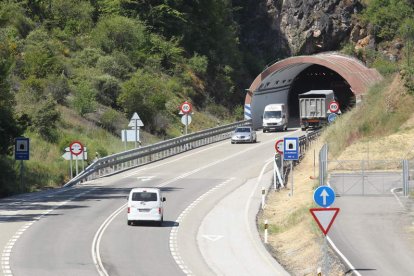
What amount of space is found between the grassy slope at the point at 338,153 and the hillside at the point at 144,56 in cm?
275

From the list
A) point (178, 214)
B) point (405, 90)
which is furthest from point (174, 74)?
point (178, 214)

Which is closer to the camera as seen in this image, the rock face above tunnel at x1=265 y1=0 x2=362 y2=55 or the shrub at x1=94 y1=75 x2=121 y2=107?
the shrub at x1=94 y1=75 x2=121 y2=107

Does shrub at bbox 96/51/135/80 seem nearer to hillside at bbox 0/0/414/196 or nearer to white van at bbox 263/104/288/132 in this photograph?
hillside at bbox 0/0/414/196

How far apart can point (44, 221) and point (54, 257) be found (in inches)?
299

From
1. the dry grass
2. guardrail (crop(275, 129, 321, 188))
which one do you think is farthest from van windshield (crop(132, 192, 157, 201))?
guardrail (crop(275, 129, 321, 188))

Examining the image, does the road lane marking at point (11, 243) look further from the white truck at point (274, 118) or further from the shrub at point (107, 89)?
the white truck at point (274, 118)

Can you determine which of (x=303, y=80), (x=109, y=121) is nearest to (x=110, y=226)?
(x=109, y=121)

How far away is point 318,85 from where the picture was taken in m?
106

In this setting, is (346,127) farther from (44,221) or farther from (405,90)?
(44,221)

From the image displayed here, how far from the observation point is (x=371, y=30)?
105 m

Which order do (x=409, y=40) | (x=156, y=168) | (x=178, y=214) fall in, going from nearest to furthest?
(x=178, y=214)
(x=156, y=168)
(x=409, y=40)

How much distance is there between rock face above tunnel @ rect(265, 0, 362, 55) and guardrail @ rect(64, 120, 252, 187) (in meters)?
31.3

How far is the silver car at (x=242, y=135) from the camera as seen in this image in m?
70.4

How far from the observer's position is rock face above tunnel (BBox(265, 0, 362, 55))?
105 meters
